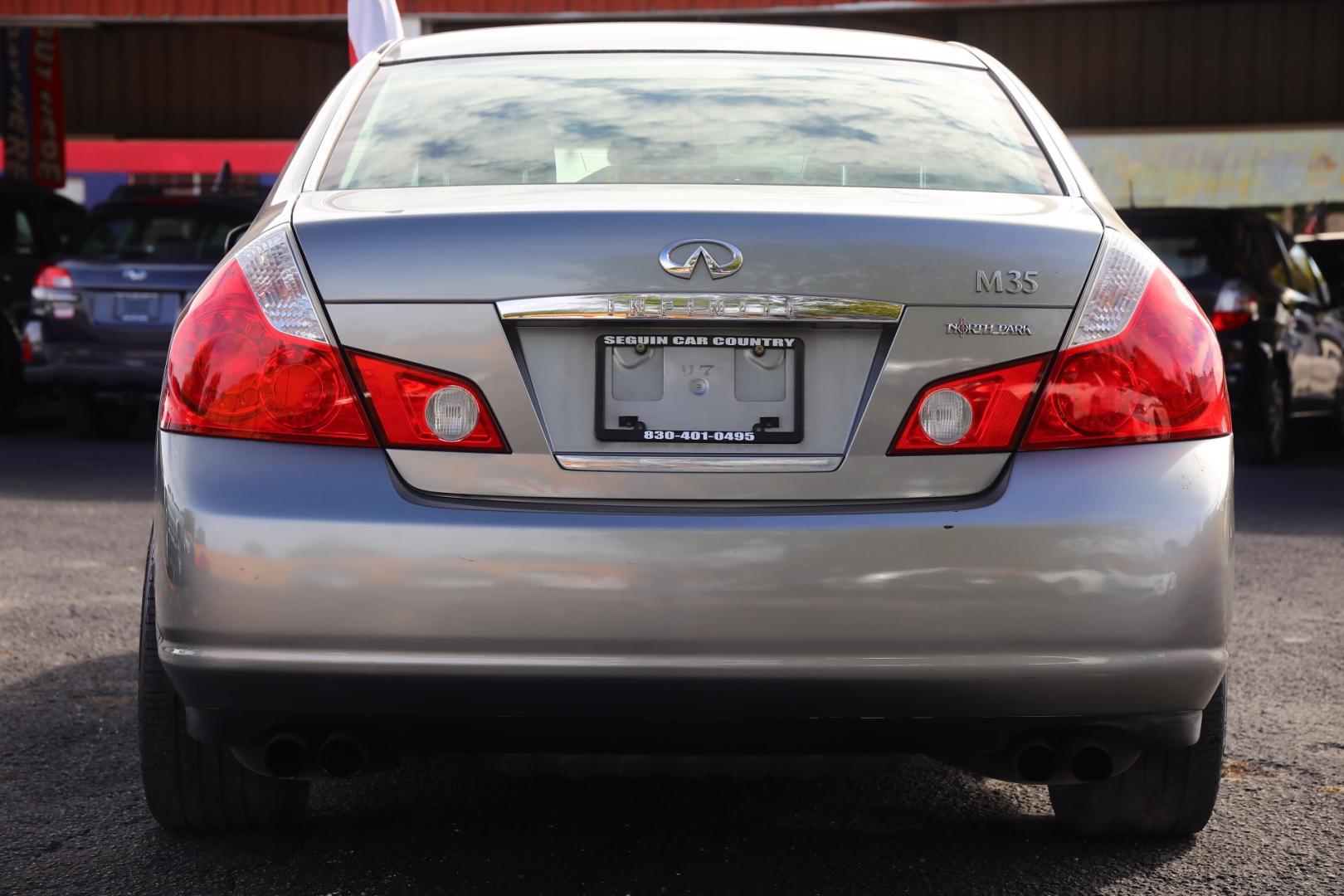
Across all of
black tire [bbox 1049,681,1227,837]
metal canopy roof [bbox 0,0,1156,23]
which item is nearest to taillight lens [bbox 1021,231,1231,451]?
black tire [bbox 1049,681,1227,837]

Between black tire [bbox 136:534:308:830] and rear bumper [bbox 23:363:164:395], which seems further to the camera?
rear bumper [bbox 23:363:164:395]

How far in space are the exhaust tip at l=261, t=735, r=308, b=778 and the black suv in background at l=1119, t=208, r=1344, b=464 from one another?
26.7 feet

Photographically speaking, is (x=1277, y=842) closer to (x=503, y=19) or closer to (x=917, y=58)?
(x=917, y=58)

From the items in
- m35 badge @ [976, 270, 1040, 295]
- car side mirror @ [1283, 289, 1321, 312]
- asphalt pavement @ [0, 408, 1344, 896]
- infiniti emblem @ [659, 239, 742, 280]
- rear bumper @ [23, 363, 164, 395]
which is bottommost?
rear bumper @ [23, 363, 164, 395]

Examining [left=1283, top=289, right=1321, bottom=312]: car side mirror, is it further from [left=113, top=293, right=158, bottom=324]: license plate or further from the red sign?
the red sign

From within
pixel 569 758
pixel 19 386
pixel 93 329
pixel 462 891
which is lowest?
pixel 19 386

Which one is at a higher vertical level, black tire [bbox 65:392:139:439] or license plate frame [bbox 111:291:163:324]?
license plate frame [bbox 111:291:163:324]

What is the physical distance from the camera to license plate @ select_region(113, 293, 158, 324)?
1123cm

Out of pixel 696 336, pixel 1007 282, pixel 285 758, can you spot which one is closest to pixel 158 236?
pixel 285 758

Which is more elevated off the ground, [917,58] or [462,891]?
[917,58]

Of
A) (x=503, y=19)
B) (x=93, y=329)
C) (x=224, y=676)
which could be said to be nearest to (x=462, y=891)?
(x=224, y=676)

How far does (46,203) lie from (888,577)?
12.6 m

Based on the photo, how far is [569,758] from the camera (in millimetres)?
2791

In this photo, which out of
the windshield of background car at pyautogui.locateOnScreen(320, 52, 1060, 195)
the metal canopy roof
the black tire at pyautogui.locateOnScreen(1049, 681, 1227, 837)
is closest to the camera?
the windshield of background car at pyautogui.locateOnScreen(320, 52, 1060, 195)
